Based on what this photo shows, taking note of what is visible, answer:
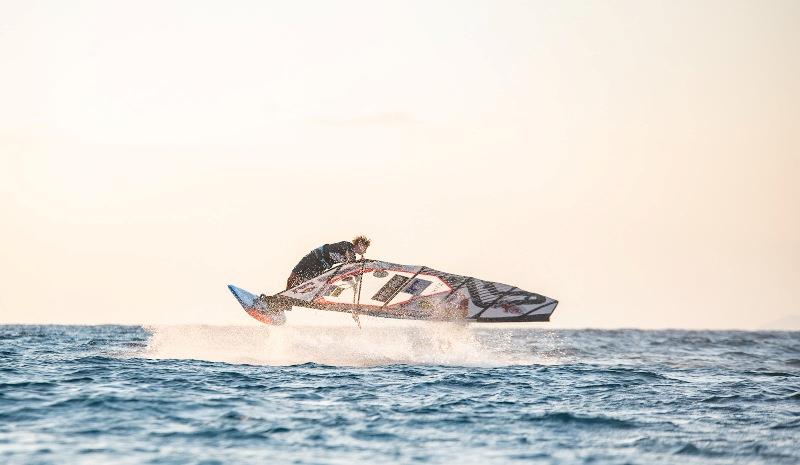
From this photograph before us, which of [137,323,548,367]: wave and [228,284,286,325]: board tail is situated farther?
[228,284,286,325]: board tail

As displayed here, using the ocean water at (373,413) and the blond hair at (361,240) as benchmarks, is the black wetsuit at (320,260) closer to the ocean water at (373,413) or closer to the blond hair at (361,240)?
the blond hair at (361,240)

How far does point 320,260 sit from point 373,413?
14.6m

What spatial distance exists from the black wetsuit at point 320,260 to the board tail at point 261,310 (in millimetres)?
1086

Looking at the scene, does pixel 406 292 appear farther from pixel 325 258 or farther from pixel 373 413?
pixel 373 413

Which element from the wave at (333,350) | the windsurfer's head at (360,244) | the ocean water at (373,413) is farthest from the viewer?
the windsurfer's head at (360,244)

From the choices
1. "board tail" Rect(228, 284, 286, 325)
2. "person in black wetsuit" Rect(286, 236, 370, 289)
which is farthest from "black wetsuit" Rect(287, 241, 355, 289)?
"board tail" Rect(228, 284, 286, 325)

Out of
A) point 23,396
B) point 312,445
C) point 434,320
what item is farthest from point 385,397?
point 434,320

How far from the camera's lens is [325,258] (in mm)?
29188

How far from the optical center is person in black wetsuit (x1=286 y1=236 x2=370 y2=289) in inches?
1144

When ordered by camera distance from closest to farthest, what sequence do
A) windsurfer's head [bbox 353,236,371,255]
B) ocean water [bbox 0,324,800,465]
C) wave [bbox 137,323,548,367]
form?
ocean water [bbox 0,324,800,465]
wave [bbox 137,323,548,367]
windsurfer's head [bbox 353,236,371,255]

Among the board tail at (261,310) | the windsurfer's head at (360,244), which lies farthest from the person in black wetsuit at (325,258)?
the board tail at (261,310)

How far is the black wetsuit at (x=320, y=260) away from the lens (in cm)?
2909

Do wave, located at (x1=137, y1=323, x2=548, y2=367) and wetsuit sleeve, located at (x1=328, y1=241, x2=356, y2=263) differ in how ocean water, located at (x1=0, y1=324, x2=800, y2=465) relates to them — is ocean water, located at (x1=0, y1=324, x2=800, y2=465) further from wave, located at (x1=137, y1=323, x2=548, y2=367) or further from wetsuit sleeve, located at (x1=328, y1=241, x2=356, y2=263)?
wetsuit sleeve, located at (x1=328, y1=241, x2=356, y2=263)

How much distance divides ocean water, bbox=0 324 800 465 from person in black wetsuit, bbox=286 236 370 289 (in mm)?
3799
